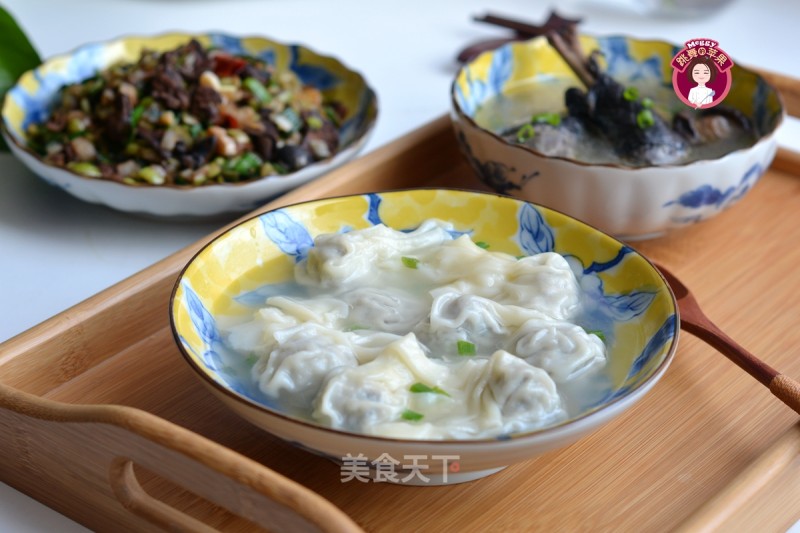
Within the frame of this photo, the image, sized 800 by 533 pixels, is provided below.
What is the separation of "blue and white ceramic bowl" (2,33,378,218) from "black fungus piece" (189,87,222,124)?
0.98 feet

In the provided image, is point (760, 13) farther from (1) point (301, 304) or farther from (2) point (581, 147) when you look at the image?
(1) point (301, 304)

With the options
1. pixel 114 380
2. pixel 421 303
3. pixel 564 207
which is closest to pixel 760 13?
pixel 564 207

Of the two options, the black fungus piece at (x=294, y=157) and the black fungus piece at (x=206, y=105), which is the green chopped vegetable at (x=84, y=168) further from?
the black fungus piece at (x=294, y=157)

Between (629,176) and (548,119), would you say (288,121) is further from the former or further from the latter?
(629,176)

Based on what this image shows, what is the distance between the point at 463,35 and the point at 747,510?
8.42ft

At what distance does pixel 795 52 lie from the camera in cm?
350

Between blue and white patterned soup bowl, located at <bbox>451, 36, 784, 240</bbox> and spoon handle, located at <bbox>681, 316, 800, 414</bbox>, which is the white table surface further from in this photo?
spoon handle, located at <bbox>681, 316, 800, 414</bbox>

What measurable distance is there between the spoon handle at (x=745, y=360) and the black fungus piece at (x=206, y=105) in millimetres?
1190

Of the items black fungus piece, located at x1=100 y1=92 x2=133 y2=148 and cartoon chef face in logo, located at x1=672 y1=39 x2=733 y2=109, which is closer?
cartoon chef face in logo, located at x1=672 y1=39 x2=733 y2=109

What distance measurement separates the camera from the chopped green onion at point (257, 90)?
2405 millimetres

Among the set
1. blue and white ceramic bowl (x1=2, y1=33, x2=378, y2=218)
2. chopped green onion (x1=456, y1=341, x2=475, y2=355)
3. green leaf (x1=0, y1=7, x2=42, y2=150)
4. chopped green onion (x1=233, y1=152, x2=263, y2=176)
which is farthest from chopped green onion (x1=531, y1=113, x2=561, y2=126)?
green leaf (x1=0, y1=7, x2=42, y2=150)

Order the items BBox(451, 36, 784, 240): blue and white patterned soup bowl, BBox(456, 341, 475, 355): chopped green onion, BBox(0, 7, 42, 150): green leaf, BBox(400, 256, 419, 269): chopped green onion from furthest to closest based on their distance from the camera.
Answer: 1. BBox(0, 7, 42, 150): green leaf
2. BBox(451, 36, 784, 240): blue and white patterned soup bowl
3. BBox(400, 256, 419, 269): chopped green onion
4. BBox(456, 341, 475, 355): chopped green onion

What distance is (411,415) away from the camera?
125 centimetres

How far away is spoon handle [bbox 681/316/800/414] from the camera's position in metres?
1.49
